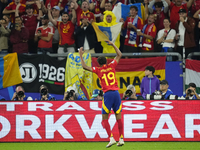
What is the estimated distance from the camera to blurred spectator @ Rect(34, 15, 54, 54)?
1235cm

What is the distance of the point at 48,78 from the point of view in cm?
1207

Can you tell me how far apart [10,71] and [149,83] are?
15.7ft

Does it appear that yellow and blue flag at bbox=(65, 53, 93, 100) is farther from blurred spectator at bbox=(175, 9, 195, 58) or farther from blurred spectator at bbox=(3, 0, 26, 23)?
blurred spectator at bbox=(175, 9, 195, 58)

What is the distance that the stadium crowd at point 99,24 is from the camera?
11734 millimetres

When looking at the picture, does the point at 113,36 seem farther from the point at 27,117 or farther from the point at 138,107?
the point at 27,117

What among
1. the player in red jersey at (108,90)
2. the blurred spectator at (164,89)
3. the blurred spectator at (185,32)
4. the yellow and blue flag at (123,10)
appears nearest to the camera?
the player in red jersey at (108,90)

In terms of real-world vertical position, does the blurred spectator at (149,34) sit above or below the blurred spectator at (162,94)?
above

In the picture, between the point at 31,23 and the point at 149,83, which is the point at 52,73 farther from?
the point at 149,83

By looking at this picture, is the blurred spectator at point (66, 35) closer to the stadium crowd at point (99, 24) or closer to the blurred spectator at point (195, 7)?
the stadium crowd at point (99, 24)

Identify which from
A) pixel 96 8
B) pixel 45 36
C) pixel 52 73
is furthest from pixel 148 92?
pixel 45 36

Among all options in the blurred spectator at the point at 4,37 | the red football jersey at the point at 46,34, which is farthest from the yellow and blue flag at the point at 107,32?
the blurred spectator at the point at 4,37

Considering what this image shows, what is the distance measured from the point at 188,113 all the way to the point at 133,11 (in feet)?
14.2

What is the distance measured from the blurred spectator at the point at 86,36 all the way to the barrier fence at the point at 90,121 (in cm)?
310
